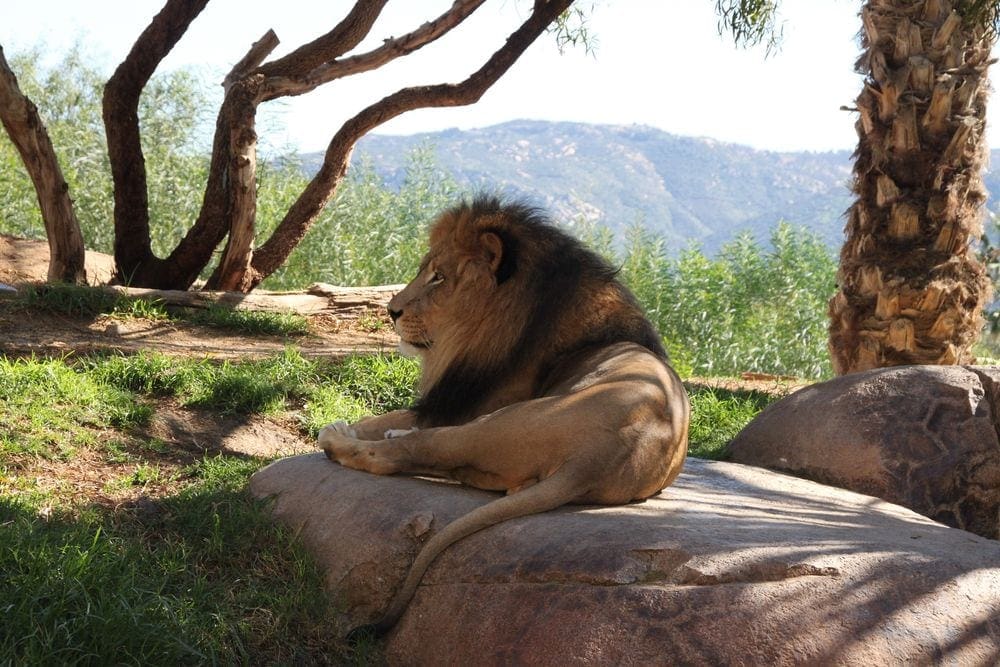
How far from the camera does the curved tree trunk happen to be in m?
6.99

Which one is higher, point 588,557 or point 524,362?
point 524,362

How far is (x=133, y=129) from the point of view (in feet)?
27.9

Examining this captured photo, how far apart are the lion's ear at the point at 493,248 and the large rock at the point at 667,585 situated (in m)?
0.91

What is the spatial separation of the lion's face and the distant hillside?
78712 mm

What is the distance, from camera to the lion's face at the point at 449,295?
3939mm

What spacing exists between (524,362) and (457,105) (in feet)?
19.8

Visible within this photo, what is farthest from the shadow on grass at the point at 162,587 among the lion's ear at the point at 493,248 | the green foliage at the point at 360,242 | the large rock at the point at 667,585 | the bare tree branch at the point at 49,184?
the green foliage at the point at 360,242

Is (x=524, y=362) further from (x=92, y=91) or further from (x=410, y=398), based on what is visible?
(x=92, y=91)

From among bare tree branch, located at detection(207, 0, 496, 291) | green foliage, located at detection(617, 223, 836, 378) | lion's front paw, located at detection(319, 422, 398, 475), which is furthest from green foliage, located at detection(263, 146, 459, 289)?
lion's front paw, located at detection(319, 422, 398, 475)

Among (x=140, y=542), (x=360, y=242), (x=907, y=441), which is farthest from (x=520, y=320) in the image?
(x=360, y=242)

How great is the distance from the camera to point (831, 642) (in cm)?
250

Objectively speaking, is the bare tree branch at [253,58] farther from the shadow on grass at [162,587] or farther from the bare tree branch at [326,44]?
the shadow on grass at [162,587]

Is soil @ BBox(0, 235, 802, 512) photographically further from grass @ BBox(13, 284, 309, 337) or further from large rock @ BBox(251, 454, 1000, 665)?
large rock @ BBox(251, 454, 1000, 665)

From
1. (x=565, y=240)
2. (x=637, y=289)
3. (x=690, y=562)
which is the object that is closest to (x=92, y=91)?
(x=637, y=289)
